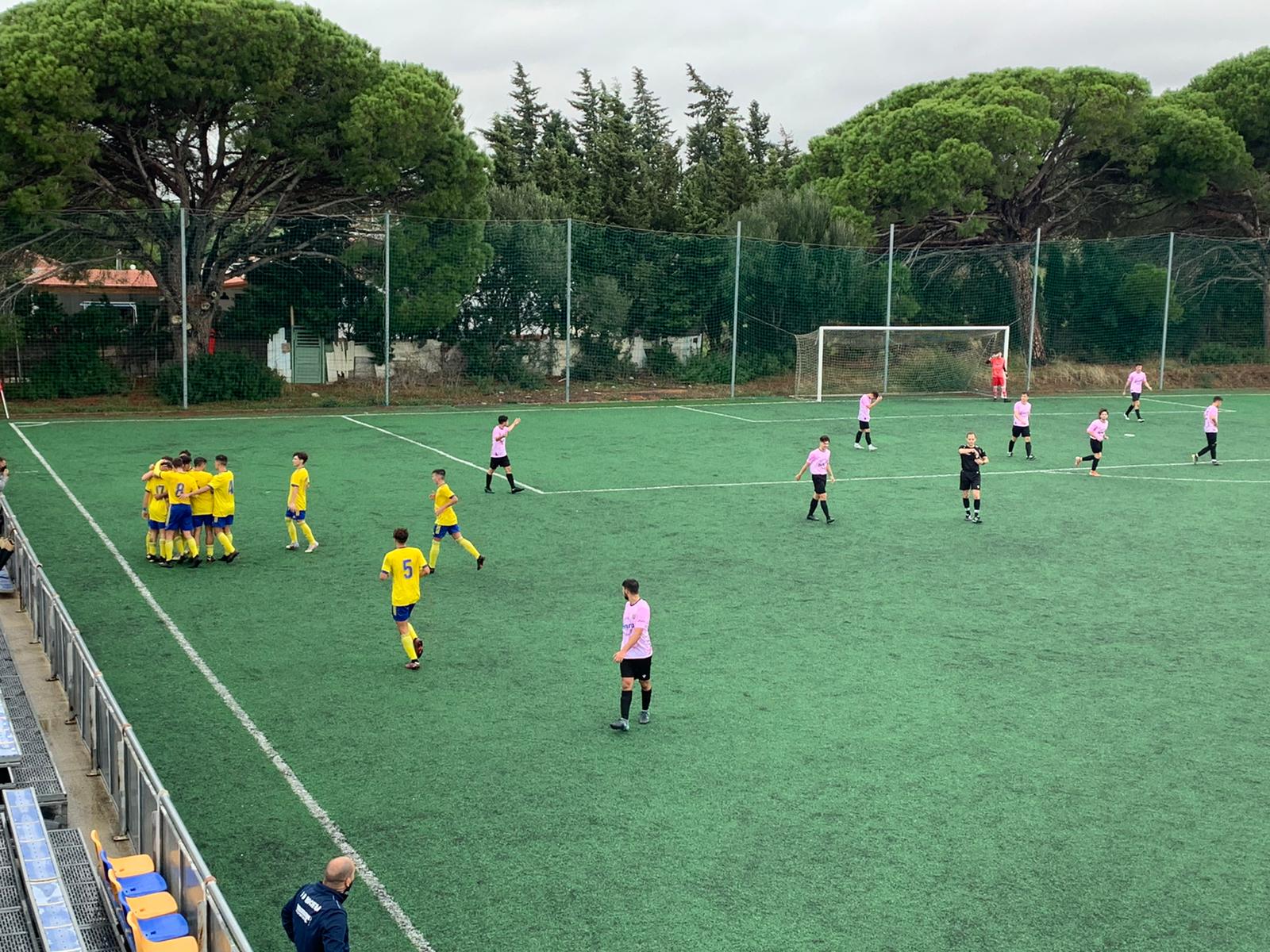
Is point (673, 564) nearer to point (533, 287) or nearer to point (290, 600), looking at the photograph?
point (290, 600)

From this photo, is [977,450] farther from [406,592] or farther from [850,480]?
[406,592]

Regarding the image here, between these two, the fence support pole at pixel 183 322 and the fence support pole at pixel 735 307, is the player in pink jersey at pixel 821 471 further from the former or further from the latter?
the fence support pole at pixel 735 307

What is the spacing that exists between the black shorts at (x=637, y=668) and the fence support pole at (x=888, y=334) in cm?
3233

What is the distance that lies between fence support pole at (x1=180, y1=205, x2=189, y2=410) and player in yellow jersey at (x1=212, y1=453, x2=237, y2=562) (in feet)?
57.2

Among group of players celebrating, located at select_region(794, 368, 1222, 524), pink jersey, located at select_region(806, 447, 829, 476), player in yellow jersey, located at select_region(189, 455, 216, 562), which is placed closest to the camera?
player in yellow jersey, located at select_region(189, 455, 216, 562)

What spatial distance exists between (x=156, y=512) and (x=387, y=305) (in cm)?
1993

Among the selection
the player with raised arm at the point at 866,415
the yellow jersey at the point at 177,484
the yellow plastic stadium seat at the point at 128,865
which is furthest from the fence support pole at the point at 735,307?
the yellow plastic stadium seat at the point at 128,865

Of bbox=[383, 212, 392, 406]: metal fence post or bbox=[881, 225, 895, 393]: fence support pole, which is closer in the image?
bbox=[383, 212, 392, 406]: metal fence post

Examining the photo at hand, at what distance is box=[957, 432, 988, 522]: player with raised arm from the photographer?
66.5 feet

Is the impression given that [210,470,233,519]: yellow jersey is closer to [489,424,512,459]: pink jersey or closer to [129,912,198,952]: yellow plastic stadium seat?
[489,424,512,459]: pink jersey

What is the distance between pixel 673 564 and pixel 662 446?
11937 millimetres

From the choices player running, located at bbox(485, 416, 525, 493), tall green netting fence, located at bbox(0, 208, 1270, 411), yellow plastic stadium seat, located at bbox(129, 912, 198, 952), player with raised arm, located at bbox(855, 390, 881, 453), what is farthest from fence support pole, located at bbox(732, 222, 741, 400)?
yellow plastic stadium seat, located at bbox(129, 912, 198, 952)

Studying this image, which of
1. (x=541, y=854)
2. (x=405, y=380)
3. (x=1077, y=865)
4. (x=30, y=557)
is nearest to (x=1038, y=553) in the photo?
(x=1077, y=865)

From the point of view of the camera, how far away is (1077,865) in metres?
8.66
